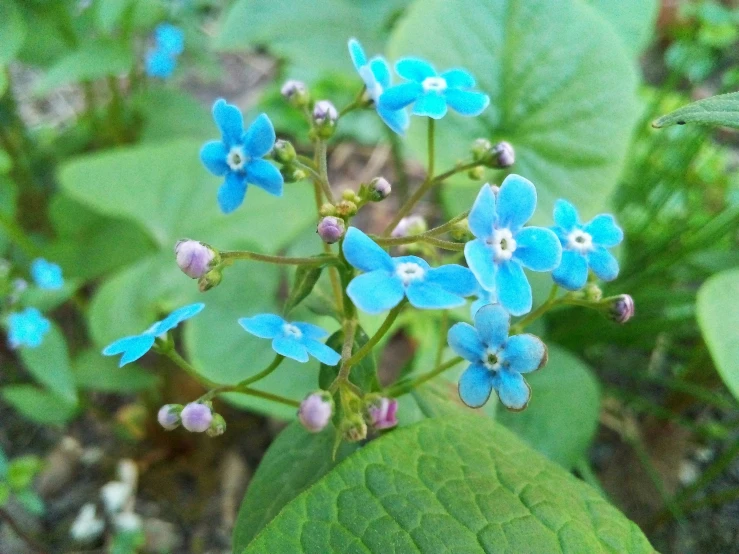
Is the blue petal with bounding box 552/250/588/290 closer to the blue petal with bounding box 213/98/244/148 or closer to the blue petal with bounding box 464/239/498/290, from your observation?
the blue petal with bounding box 464/239/498/290

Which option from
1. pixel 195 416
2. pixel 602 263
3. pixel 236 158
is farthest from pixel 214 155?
pixel 602 263

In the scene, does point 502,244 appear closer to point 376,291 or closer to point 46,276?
point 376,291

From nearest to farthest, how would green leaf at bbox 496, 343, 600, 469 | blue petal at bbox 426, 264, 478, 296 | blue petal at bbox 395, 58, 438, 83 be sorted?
blue petal at bbox 426, 264, 478, 296
blue petal at bbox 395, 58, 438, 83
green leaf at bbox 496, 343, 600, 469

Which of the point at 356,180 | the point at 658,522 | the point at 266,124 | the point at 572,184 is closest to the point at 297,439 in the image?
the point at 266,124

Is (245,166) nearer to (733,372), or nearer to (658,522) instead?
(733,372)

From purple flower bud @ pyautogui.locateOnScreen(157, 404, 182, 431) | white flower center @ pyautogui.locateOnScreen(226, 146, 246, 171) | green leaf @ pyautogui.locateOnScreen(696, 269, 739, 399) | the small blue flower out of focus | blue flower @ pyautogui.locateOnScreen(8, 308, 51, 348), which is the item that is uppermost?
white flower center @ pyautogui.locateOnScreen(226, 146, 246, 171)

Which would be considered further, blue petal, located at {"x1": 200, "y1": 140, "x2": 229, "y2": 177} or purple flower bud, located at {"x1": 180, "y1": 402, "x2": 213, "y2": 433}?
blue petal, located at {"x1": 200, "y1": 140, "x2": 229, "y2": 177}

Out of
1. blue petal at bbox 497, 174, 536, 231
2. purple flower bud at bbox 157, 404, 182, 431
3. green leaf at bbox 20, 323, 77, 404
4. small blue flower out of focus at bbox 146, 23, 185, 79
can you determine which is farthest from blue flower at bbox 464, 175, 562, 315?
small blue flower out of focus at bbox 146, 23, 185, 79

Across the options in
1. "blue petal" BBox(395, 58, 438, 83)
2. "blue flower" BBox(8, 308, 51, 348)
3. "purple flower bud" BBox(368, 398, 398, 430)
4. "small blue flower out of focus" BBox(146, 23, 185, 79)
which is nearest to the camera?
"purple flower bud" BBox(368, 398, 398, 430)
